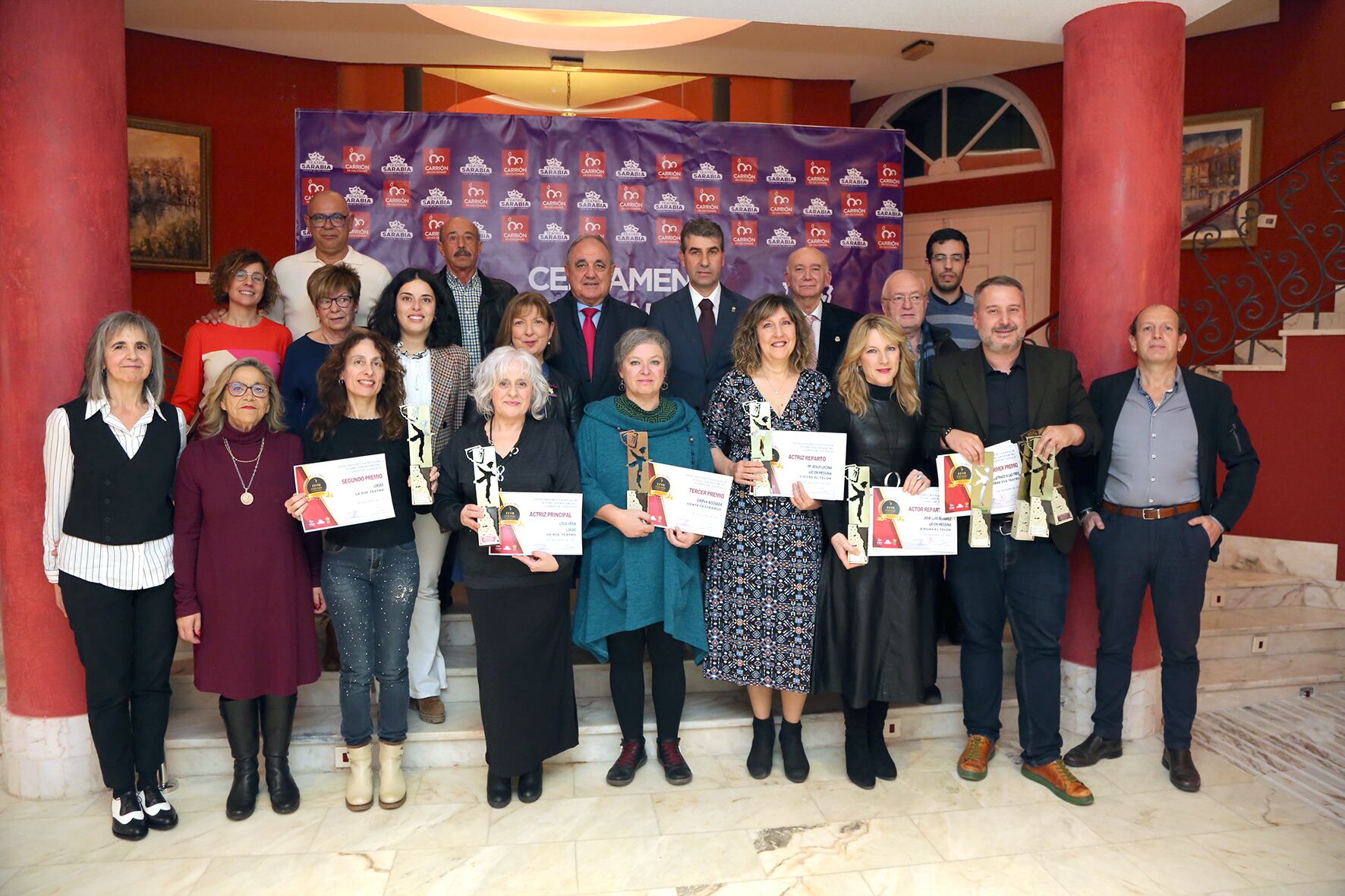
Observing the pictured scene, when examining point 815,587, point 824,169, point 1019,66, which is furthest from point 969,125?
point 815,587

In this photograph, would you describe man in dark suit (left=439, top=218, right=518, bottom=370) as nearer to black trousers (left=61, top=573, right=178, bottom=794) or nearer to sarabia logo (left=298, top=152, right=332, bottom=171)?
black trousers (left=61, top=573, right=178, bottom=794)

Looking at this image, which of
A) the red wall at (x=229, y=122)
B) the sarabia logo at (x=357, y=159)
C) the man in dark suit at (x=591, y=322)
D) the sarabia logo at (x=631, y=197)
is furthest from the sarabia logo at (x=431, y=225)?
the man in dark suit at (x=591, y=322)

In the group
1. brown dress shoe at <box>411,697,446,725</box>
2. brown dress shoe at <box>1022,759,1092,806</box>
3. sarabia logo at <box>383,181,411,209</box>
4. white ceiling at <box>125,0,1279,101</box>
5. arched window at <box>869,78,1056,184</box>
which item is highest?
white ceiling at <box>125,0,1279,101</box>

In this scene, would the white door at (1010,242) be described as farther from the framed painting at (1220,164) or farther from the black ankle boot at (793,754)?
the black ankle boot at (793,754)

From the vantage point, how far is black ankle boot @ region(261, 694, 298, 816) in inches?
135

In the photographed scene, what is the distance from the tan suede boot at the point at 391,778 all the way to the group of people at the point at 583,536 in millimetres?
13

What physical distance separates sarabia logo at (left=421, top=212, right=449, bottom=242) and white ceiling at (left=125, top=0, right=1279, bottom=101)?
4.57 ft

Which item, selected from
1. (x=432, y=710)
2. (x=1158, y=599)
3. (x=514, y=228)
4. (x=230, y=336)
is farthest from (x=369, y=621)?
(x=514, y=228)

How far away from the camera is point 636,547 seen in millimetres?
3525

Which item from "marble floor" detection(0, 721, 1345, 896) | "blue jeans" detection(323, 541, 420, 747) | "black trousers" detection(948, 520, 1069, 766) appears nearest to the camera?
"marble floor" detection(0, 721, 1345, 896)

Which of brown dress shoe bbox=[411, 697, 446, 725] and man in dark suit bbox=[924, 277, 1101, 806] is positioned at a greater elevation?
man in dark suit bbox=[924, 277, 1101, 806]

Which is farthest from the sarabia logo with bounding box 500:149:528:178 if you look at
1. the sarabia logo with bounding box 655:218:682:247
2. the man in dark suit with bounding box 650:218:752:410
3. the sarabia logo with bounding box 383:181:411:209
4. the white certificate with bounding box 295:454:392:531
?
the white certificate with bounding box 295:454:392:531

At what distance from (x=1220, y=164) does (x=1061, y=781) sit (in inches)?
228

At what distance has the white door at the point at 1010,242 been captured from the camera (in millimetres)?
8188
